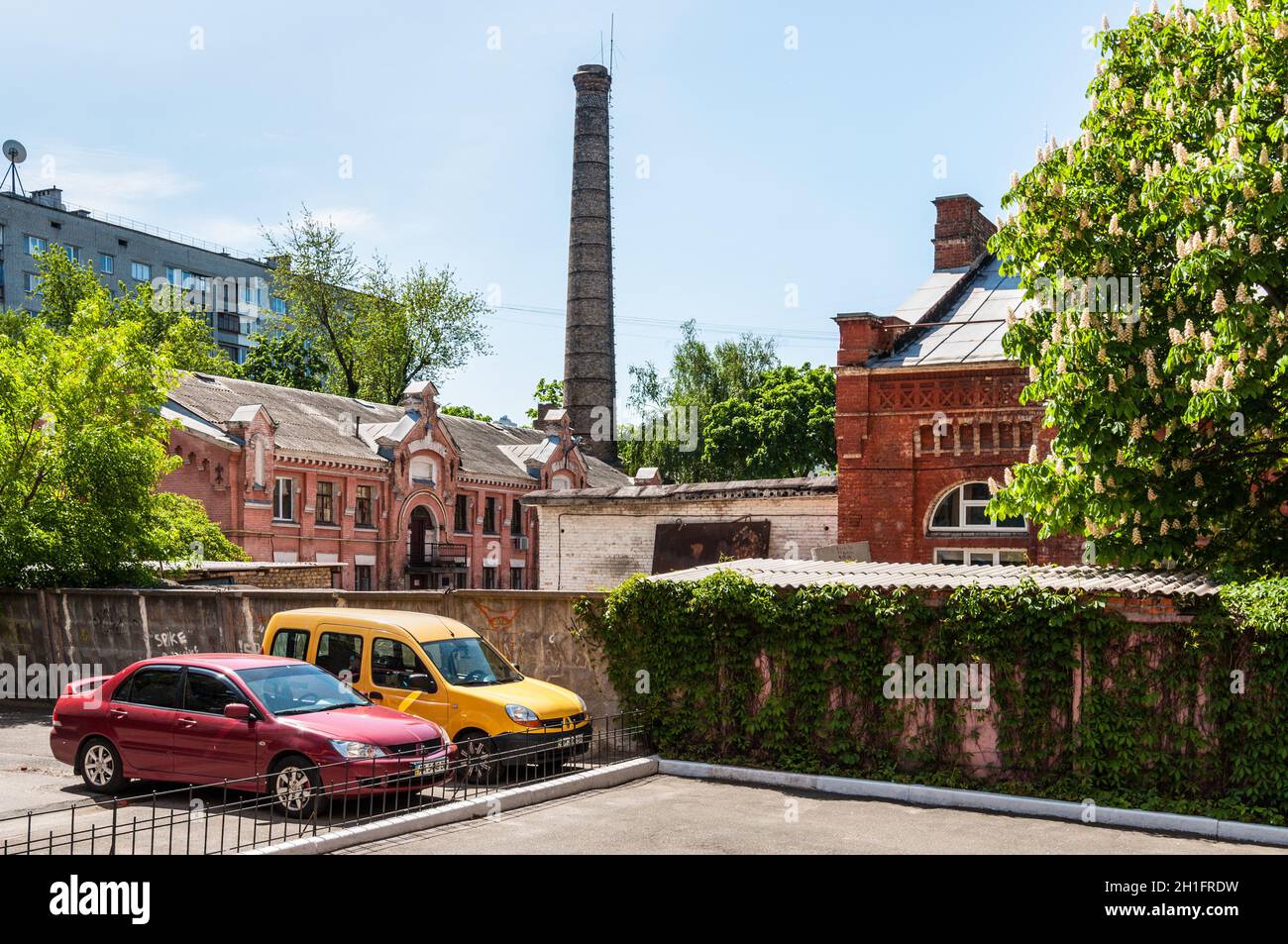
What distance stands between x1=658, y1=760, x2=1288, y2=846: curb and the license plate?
125 inches

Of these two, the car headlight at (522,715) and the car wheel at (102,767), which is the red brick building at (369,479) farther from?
the car headlight at (522,715)

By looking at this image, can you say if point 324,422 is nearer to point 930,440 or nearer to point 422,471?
point 422,471

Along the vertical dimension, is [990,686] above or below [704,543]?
below

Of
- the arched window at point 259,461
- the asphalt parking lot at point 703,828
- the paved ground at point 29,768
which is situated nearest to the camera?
the asphalt parking lot at point 703,828

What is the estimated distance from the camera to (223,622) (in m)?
20.1

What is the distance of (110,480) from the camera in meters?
22.2

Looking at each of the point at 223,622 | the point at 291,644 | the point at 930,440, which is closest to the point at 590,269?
the point at 930,440

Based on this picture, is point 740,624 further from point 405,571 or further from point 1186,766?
point 405,571

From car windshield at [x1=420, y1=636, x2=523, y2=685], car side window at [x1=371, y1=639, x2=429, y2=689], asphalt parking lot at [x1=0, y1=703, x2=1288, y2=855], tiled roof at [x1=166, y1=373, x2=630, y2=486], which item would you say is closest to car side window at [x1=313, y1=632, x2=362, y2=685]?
car side window at [x1=371, y1=639, x2=429, y2=689]

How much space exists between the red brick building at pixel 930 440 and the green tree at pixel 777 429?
1518 inches

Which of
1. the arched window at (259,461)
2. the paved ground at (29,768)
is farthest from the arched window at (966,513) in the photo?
the arched window at (259,461)

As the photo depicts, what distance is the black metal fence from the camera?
10008 millimetres

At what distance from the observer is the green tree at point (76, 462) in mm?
21891

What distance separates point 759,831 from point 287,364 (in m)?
58.9
